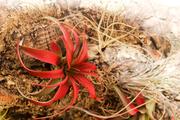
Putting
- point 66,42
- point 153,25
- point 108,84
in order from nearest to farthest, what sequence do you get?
point 66,42 < point 108,84 < point 153,25

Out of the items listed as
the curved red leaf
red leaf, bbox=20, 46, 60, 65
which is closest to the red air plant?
red leaf, bbox=20, 46, 60, 65

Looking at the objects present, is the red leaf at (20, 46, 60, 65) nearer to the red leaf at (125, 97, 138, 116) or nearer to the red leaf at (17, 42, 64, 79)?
the red leaf at (17, 42, 64, 79)

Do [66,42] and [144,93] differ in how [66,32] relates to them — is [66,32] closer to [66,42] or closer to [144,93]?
[66,42]

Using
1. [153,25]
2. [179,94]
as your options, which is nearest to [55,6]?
[153,25]

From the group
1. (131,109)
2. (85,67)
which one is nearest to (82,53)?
(85,67)

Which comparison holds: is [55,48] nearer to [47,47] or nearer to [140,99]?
[47,47]

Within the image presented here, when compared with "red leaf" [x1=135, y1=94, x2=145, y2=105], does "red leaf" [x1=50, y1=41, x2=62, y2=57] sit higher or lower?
higher
